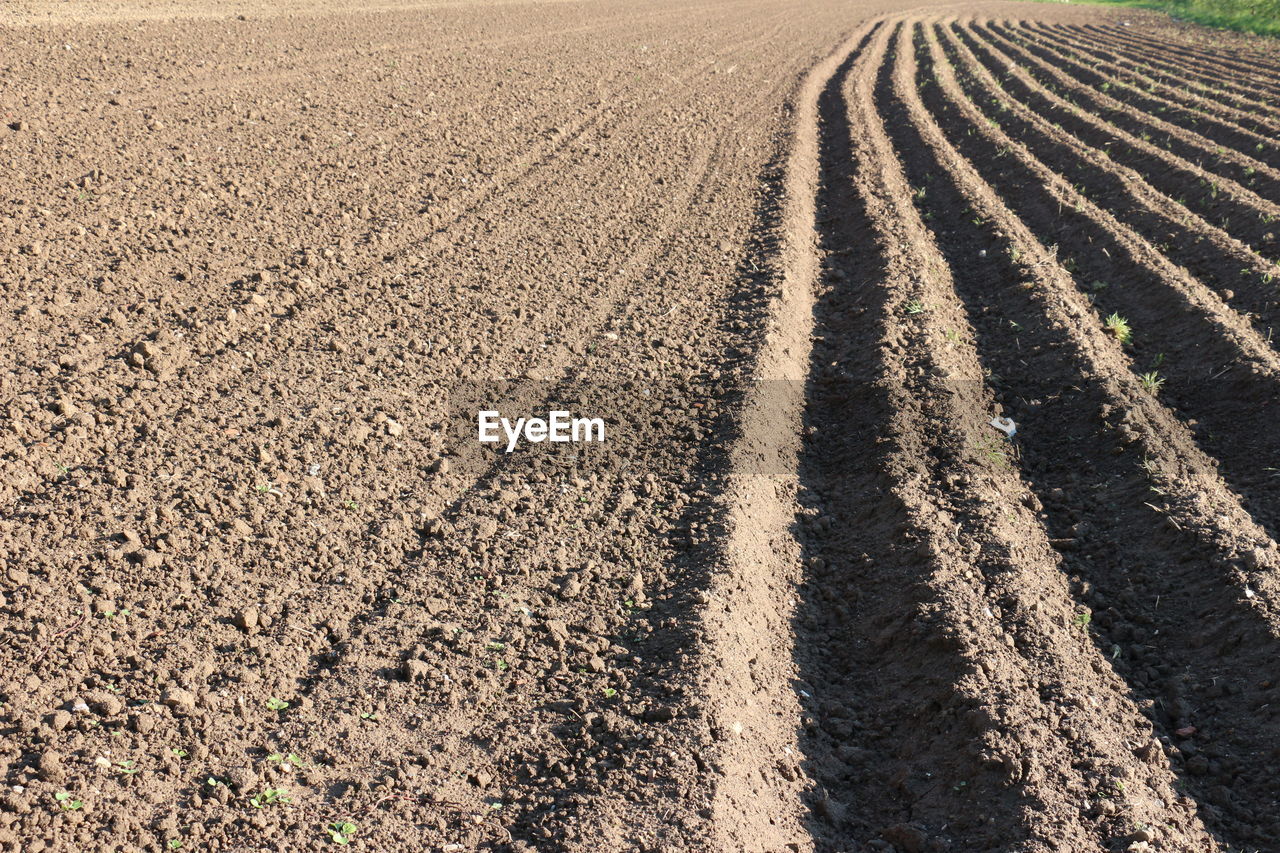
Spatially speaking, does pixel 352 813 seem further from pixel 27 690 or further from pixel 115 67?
pixel 115 67

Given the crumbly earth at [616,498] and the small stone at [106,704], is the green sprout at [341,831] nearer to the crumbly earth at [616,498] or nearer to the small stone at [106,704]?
the crumbly earth at [616,498]

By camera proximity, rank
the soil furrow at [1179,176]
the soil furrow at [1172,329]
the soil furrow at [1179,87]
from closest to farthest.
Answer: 1. the soil furrow at [1172,329]
2. the soil furrow at [1179,176]
3. the soil furrow at [1179,87]

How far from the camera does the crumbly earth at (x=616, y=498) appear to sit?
3418mm

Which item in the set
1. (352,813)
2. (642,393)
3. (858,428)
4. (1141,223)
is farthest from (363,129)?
(352,813)

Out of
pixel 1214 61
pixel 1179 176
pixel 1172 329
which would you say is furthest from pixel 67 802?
pixel 1214 61

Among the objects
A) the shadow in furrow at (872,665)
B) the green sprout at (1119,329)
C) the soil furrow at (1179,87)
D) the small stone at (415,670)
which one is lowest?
the shadow in furrow at (872,665)

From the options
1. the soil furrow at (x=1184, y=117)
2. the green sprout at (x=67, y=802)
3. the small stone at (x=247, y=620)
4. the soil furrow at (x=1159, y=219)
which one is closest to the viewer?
the green sprout at (x=67, y=802)

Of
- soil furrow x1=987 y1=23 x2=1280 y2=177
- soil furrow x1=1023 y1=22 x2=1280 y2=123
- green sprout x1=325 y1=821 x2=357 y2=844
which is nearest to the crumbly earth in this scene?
green sprout x1=325 y1=821 x2=357 y2=844

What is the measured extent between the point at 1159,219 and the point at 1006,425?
4878 millimetres

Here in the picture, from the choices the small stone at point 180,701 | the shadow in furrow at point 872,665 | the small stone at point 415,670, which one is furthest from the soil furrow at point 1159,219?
the small stone at point 180,701

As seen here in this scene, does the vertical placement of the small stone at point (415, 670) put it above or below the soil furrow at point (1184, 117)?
below

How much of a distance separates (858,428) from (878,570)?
4.68ft

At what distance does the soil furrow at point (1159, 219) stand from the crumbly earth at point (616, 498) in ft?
0.20

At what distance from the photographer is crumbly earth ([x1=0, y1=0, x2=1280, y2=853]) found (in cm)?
342
